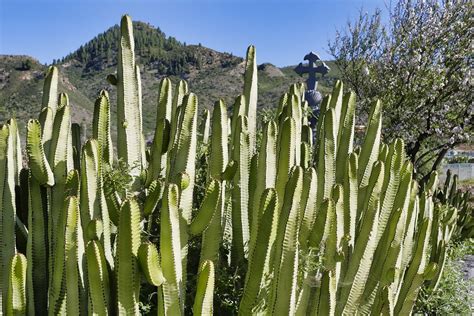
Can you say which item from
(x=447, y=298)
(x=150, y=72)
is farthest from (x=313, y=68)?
A: (x=150, y=72)

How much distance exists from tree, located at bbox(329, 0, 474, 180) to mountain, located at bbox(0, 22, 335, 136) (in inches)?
1037

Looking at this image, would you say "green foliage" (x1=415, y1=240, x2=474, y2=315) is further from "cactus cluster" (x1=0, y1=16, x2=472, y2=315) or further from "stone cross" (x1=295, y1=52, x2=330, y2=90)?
"stone cross" (x1=295, y1=52, x2=330, y2=90)

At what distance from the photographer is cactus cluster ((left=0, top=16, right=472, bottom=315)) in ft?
7.53

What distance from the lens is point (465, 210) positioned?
30.3 ft

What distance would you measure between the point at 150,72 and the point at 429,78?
183 ft

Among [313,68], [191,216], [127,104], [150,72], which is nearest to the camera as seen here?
[191,216]

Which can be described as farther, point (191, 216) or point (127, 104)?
point (127, 104)

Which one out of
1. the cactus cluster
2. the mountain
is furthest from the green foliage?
the mountain

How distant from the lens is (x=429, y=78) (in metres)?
9.88

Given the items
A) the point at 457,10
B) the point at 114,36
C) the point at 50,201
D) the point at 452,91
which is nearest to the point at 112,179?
the point at 50,201

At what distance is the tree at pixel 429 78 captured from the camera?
9.78m

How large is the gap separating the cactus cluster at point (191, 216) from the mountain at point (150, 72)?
31.9 metres

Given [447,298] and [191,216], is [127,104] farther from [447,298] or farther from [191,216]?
[447,298]

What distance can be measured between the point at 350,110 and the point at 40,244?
7.53ft
